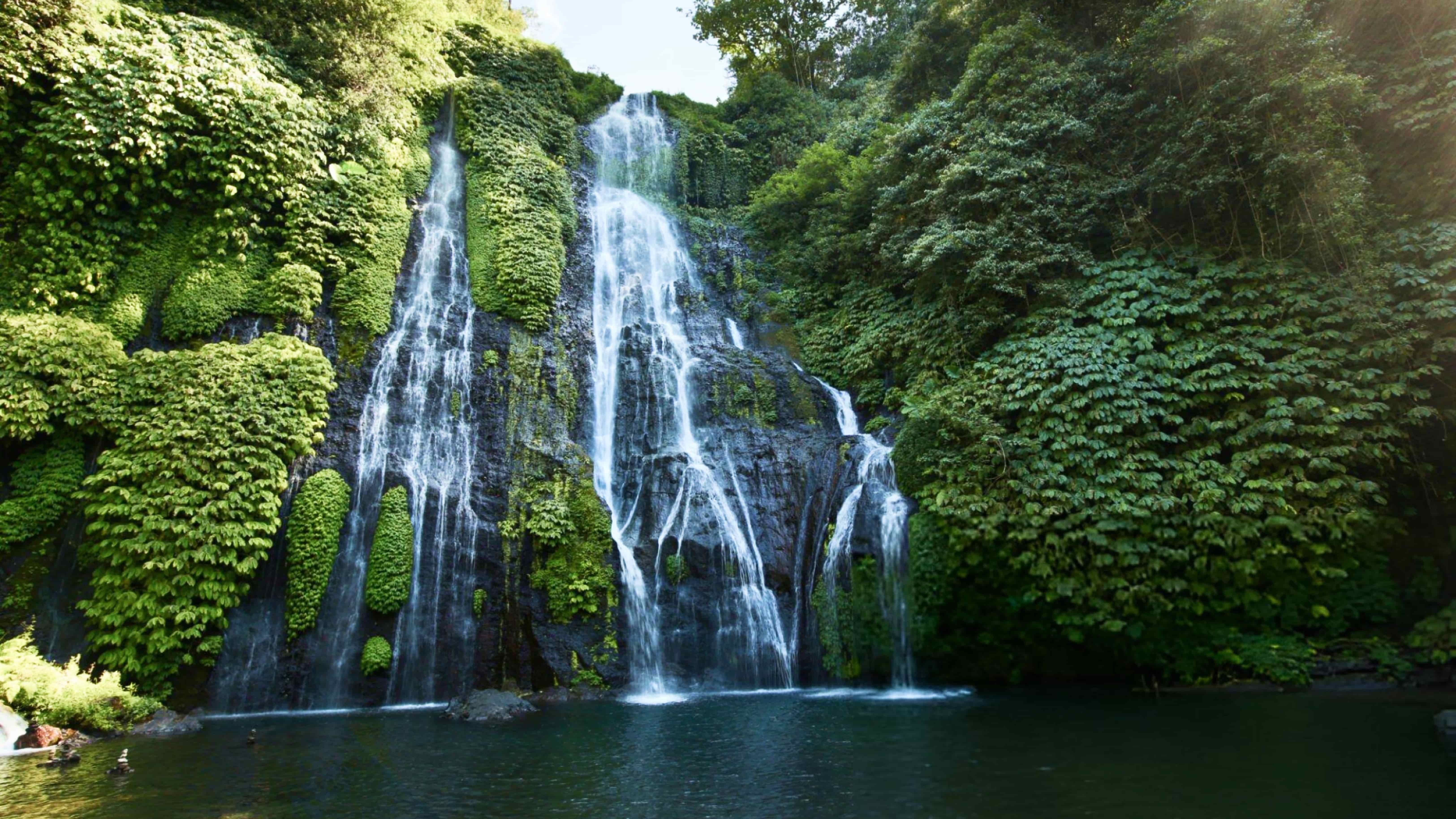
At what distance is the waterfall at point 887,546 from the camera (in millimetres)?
11141

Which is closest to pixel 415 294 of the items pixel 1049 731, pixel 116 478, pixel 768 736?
pixel 116 478

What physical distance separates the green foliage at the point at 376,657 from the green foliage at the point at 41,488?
513cm

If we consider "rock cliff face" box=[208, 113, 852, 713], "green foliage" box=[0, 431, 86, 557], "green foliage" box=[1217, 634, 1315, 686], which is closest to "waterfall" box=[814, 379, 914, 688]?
"rock cliff face" box=[208, 113, 852, 713]

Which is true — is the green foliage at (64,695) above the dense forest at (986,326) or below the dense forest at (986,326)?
below

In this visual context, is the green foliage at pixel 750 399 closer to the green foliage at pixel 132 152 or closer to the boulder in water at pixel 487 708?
the boulder in water at pixel 487 708

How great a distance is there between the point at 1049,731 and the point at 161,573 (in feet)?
40.0

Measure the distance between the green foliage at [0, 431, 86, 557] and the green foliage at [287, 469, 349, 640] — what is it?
3.25m

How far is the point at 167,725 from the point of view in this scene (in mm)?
9344

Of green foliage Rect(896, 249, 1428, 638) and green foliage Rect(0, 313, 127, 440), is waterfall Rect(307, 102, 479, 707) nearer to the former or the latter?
green foliage Rect(0, 313, 127, 440)

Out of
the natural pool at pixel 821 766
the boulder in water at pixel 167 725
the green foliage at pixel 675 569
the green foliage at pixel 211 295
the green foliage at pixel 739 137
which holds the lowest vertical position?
the natural pool at pixel 821 766

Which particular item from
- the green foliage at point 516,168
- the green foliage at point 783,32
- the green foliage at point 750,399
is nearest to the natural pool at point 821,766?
the green foliage at point 750,399

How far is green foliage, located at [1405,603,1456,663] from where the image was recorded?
9.20 m

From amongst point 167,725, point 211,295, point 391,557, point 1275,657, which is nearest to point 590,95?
point 211,295

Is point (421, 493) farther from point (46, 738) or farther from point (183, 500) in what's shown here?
point (46, 738)
